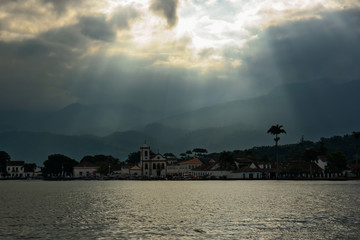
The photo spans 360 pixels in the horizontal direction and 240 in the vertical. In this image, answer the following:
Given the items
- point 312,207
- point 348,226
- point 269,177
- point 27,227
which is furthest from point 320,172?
point 27,227

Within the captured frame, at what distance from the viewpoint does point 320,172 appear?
7175 inches

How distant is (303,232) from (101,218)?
2302 centimetres

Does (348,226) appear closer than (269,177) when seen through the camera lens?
Yes

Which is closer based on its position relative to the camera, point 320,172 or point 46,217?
point 46,217

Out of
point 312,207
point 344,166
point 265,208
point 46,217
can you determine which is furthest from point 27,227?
point 344,166

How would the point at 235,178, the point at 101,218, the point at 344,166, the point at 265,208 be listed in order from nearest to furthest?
the point at 101,218 < the point at 265,208 < the point at 344,166 < the point at 235,178

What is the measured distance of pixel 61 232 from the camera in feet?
124

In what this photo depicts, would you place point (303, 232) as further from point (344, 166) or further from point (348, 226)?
point (344, 166)

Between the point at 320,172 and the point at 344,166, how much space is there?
49.1ft

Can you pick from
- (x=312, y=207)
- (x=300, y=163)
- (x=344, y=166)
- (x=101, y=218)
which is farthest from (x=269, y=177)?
(x=101, y=218)

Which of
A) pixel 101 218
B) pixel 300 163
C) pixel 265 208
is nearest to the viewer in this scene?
pixel 101 218

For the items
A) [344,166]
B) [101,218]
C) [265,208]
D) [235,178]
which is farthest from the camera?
[235,178]

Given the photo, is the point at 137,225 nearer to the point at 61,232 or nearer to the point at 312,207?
the point at 61,232

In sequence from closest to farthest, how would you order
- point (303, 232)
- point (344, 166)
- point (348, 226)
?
point (303, 232) → point (348, 226) → point (344, 166)
